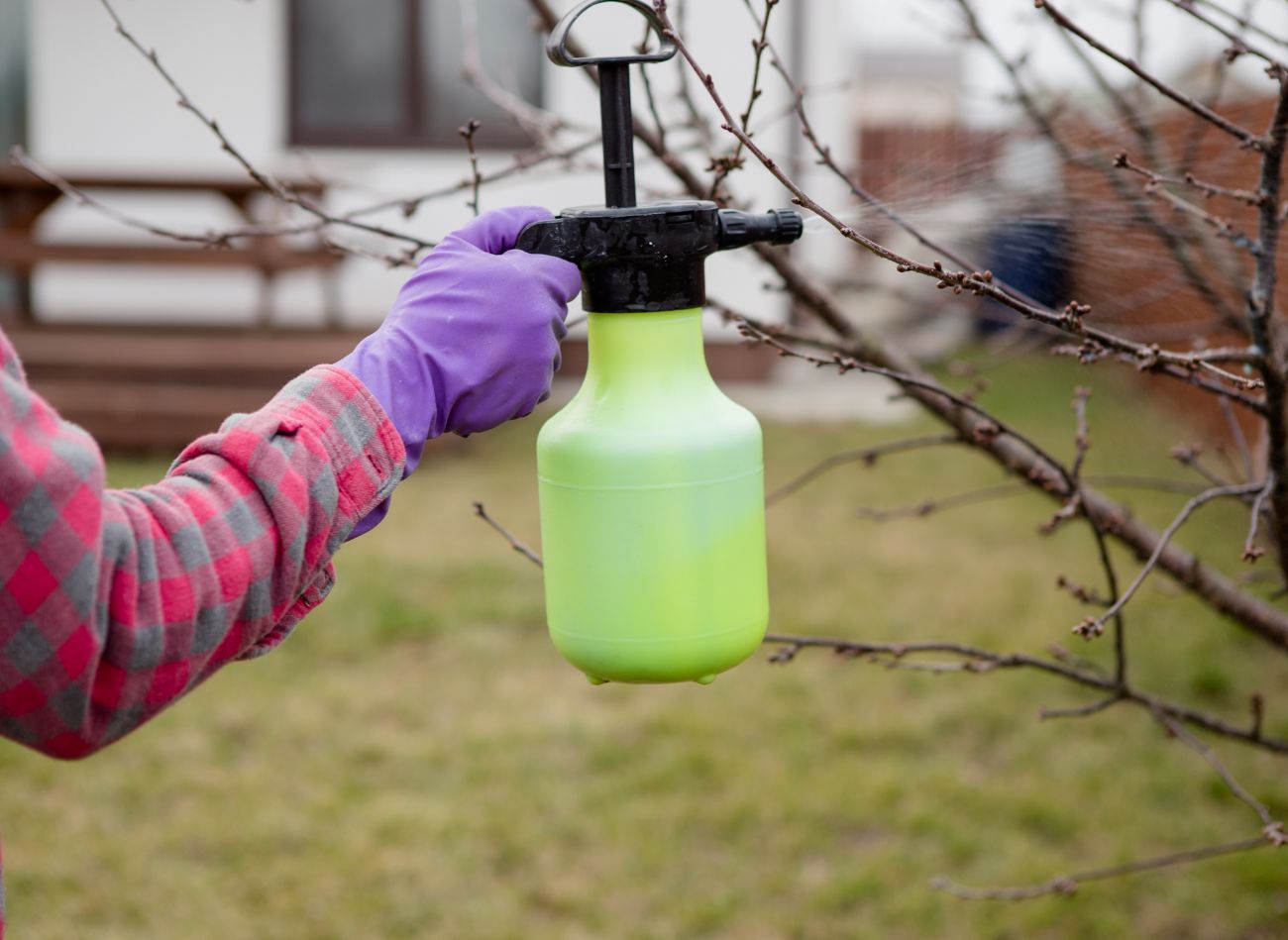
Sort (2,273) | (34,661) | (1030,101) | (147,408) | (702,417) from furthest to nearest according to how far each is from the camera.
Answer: (2,273)
(147,408)
(1030,101)
(702,417)
(34,661)

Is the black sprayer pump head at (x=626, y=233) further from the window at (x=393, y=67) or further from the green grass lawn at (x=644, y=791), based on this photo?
the window at (x=393, y=67)

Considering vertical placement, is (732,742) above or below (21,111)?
below

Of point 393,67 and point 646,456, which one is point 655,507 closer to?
point 646,456

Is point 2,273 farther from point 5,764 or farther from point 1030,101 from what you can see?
point 1030,101

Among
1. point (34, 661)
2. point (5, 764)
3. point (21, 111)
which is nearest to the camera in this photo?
point (34, 661)

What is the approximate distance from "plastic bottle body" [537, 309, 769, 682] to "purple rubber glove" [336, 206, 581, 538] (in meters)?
0.05

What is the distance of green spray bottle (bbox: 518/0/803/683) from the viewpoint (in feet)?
3.10

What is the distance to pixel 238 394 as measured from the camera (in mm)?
6449

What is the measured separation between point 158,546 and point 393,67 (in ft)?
26.3

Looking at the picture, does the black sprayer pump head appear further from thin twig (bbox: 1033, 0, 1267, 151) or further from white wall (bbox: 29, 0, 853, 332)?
white wall (bbox: 29, 0, 853, 332)

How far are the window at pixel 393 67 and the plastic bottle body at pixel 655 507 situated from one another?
7.43 meters

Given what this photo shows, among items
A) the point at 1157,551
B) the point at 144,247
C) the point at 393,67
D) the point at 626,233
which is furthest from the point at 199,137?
the point at 626,233

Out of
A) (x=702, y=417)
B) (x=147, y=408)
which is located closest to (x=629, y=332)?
(x=702, y=417)

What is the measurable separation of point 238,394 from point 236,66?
2730 millimetres
